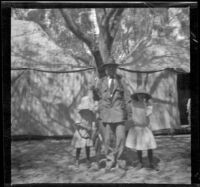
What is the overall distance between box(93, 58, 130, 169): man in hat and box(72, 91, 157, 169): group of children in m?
0.09

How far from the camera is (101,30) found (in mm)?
5762

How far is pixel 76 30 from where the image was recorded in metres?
5.77

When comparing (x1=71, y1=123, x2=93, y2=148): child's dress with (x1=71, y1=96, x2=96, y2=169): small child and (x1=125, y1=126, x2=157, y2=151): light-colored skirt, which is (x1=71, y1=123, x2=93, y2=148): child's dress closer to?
(x1=71, y1=96, x2=96, y2=169): small child

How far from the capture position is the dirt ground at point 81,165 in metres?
5.72

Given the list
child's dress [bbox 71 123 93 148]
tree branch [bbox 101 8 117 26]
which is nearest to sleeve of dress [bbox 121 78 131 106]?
child's dress [bbox 71 123 93 148]

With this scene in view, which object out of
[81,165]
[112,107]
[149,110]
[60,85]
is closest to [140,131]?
[149,110]

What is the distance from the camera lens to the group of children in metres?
5.71

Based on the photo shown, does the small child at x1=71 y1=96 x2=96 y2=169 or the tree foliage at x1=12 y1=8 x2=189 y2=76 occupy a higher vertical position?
the tree foliage at x1=12 y1=8 x2=189 y2=76

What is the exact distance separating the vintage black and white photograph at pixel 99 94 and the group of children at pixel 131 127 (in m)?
0.01

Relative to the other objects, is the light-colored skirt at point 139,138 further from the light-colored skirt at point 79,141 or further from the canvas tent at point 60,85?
the light-colored skirt at point 79,141

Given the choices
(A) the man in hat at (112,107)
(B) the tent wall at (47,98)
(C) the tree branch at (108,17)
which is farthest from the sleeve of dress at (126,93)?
(C) the tree branch at (108,17)
